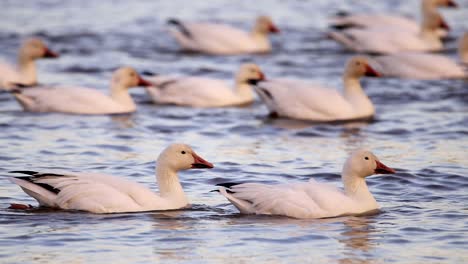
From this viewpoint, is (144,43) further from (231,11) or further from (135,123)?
(135,123)

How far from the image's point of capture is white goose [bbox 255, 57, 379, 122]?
50.4ft

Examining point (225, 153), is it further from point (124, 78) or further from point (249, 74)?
point (249, 74)

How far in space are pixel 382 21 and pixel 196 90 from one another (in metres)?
7.80

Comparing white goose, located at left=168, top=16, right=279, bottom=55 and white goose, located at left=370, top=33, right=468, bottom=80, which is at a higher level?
white goose, located at left=168, top=16, right=279, bottom=55

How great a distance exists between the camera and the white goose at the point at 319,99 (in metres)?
15.4

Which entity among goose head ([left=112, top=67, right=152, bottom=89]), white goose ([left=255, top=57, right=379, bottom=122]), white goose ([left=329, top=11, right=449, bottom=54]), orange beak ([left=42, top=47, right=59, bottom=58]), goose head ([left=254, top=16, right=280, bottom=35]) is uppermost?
goose head ([left=254, top=16, right=280, bottom=35])

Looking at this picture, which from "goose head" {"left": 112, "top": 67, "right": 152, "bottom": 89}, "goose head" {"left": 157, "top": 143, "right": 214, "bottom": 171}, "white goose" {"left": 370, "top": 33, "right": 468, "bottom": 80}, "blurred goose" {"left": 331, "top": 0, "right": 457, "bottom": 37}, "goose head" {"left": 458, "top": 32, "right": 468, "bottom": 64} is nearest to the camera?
"goose head" {"left": 157, "top": 143, "right": 214, "bottom": 171}

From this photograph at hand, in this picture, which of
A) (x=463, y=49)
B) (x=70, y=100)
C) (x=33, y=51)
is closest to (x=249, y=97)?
(x=70, y=100)

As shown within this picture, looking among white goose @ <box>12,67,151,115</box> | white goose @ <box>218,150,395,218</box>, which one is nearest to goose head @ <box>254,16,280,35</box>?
white goose @ <box>12,67,151,115</box>

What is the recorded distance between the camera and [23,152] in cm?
1275

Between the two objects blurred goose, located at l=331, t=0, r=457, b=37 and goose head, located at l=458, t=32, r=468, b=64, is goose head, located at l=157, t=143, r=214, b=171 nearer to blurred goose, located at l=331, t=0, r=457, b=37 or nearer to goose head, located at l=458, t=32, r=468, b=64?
goose head, located at l=458, t=32, r=468, b=64

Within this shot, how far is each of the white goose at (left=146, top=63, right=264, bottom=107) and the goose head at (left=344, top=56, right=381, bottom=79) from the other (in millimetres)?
1316

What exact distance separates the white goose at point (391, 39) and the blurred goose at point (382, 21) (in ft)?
1.98

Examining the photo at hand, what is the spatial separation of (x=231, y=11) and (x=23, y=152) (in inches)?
555
